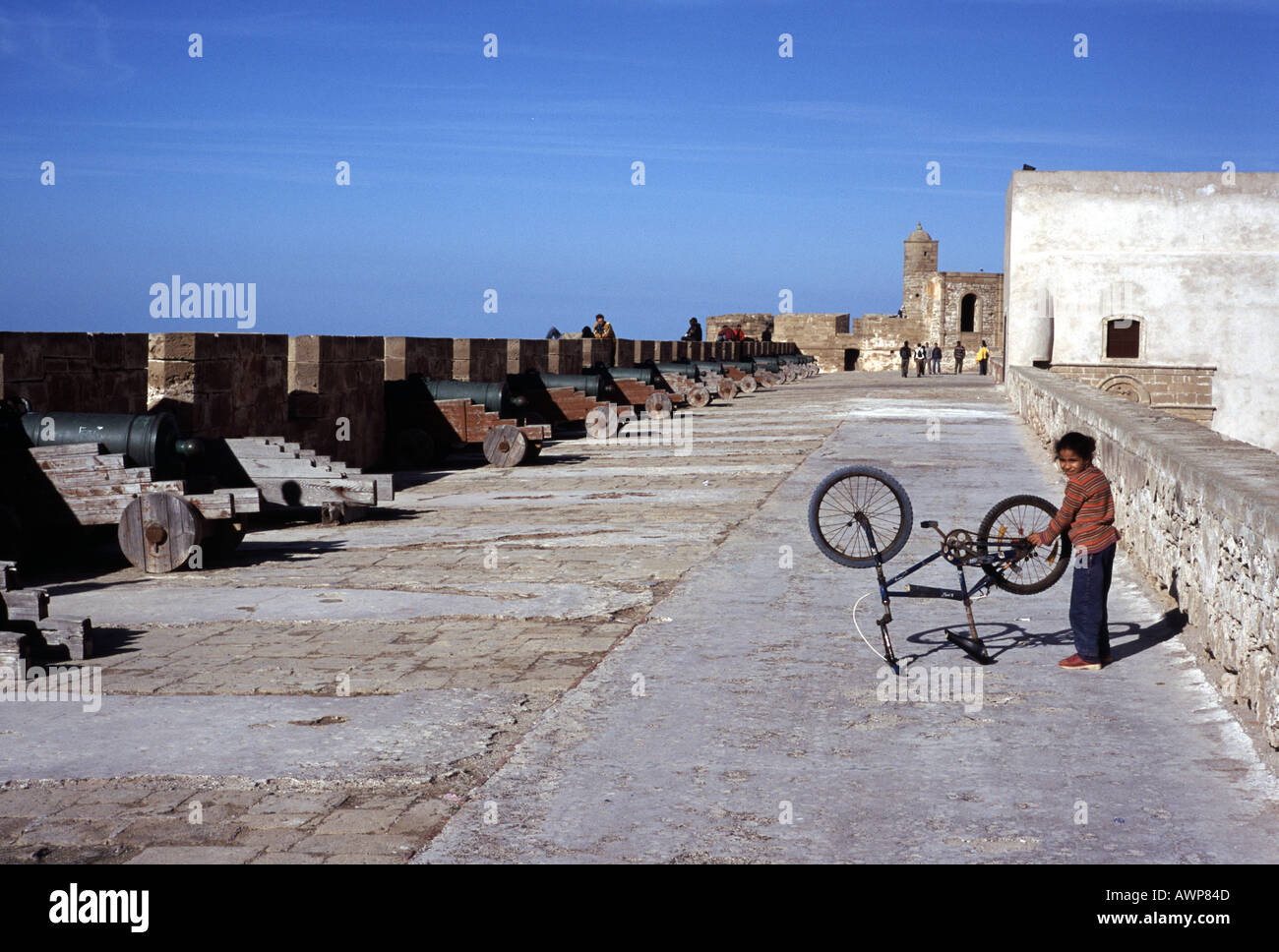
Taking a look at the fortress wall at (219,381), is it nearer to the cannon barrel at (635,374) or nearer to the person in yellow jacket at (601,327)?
the cannon barrel at (635,374)

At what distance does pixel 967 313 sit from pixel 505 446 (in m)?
55.2

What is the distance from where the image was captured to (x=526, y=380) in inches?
679

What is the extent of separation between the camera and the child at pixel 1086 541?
4.86 m

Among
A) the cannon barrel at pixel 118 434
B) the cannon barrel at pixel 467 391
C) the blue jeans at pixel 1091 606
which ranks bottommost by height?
the blue jeans at pixel 1091 606

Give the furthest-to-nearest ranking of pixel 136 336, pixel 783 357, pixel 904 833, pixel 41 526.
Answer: pixel 783 357 → pixel 136 336 → pixel 41 526 → pixel 904 833

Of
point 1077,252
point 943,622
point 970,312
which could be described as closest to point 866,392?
point 1077,252

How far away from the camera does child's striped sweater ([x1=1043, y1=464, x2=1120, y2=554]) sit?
495cm

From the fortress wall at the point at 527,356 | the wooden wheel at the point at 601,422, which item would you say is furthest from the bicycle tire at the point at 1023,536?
the fortress wall at the point at 527,356

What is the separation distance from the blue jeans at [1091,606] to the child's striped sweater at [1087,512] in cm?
6

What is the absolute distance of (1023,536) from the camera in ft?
18.0

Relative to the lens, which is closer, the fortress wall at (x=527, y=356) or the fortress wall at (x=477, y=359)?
the fortress wall at (x=477, y=359)

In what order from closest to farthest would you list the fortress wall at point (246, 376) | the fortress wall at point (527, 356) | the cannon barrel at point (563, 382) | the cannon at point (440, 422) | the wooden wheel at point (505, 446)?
the fortress wall at point (246, 376) → the wooden wheel at point (505, 446) → the cannon at point (440, 422) → the cannon barrel at point (563, 382) → the fortress wall at point (527, 356)

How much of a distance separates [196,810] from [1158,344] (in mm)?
30854
